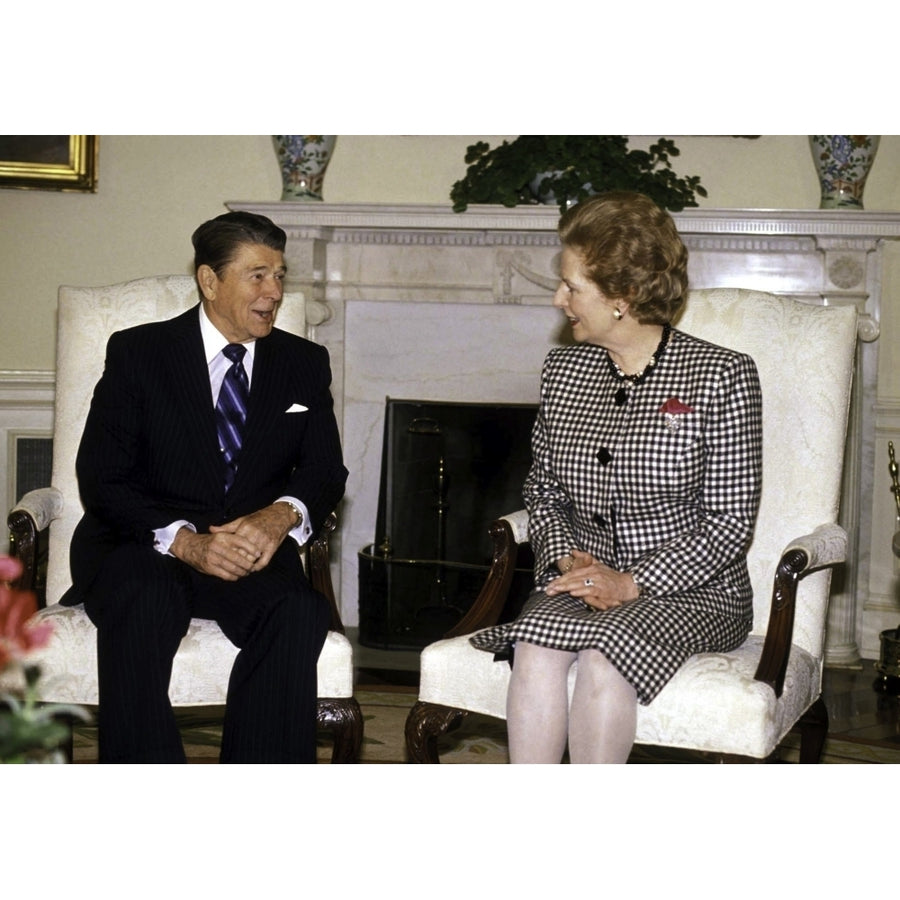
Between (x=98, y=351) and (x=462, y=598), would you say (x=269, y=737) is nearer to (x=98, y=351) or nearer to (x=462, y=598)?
(x=98, y=351)

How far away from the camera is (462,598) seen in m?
4.81

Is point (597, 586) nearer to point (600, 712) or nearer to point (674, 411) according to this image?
point (600, 712)

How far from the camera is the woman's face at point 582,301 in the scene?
256 centimetres

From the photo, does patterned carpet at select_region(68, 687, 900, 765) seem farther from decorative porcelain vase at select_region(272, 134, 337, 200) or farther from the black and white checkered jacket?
decorative porcelain vase at select_region(272, 134, 337, 200)

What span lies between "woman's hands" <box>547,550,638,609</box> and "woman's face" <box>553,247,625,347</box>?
48 centimetres

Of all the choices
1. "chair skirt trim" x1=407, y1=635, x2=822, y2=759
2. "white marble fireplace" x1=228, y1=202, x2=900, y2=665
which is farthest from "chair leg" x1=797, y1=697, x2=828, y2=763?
"white marble fireplace" x1=228, y1=202, x2=900, y2=665

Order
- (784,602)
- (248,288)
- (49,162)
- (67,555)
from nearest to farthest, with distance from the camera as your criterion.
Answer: (784,602)
(248,288)
(67,555)
(49,162)

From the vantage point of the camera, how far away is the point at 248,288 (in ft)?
9.08

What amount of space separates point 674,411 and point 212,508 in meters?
1.00

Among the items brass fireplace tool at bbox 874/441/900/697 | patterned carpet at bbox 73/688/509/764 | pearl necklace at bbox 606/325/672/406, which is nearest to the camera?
pearl necklace at bbox 606/325/672/406

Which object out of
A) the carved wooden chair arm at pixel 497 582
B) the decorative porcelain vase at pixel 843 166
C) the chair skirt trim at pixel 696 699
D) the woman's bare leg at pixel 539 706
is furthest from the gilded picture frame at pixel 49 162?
the woman's bare leg at pixel 539 706

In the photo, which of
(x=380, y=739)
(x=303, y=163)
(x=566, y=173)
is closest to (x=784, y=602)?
(x=380, y=739)

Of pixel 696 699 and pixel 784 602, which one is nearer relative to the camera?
pixel 696 699

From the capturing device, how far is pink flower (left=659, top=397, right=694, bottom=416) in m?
2.54
